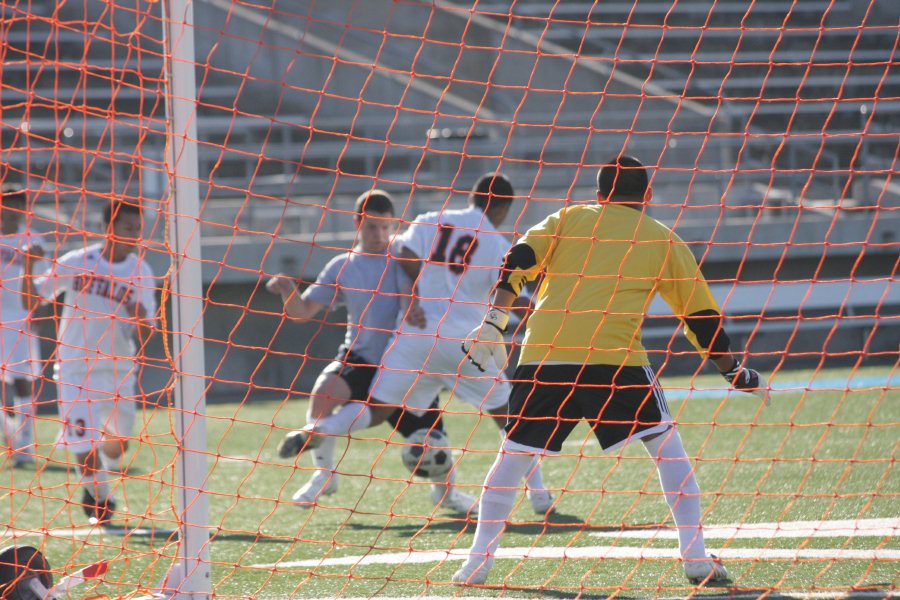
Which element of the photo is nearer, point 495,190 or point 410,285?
point 495,190

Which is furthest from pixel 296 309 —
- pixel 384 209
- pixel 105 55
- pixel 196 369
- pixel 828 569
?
pixel 105 55

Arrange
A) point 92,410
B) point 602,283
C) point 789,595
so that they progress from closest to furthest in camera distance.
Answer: point 789,595 → point 602,283 → point 92,410

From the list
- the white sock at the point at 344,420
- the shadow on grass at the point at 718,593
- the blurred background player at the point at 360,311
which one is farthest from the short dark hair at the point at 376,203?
the shadow on grass at the point at 718,593

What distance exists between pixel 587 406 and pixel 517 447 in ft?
0.99

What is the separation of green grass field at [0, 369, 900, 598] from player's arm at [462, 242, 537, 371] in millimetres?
324

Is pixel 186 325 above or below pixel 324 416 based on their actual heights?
above

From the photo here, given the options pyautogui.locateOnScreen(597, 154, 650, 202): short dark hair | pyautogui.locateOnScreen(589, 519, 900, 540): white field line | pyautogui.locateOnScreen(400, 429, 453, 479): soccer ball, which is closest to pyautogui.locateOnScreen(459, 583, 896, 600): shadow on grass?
pyautogui.locateOnScreen(589, 519, 900, 540): white field line

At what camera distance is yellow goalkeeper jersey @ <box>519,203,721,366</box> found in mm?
4227

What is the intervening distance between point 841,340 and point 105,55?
11.8 metres

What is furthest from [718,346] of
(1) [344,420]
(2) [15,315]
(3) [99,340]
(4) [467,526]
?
(2) [15,315]

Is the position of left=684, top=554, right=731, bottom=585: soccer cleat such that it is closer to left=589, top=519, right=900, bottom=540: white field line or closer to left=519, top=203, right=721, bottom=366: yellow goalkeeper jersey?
left=589, top=519, right=900, bottom=540: white field line

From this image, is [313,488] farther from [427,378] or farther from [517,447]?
[517,447]

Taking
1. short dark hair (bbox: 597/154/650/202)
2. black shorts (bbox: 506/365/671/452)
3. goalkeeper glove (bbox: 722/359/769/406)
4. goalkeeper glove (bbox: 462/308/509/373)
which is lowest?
black shorts (bbox: 506/365/671/452)

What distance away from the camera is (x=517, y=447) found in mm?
4207
